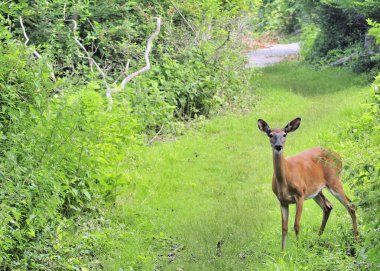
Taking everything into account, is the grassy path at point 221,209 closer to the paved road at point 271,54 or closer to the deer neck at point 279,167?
the deer neck at point 279,167

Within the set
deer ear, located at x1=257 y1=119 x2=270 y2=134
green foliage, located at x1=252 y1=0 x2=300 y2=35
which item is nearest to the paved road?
green foliage, located at x1=252 y1=0 x2=300 y2=35

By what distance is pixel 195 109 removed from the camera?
16.0 meters

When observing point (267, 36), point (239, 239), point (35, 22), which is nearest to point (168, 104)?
point (35, 22)

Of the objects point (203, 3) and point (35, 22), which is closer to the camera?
point (35, 22)

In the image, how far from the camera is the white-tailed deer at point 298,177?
843 centimetres

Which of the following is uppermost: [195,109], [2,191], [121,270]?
[2,191]

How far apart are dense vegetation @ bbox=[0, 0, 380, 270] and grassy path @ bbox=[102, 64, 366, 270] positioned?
4 cm

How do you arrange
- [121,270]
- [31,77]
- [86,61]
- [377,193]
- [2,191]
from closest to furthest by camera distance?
[377,193]
[2,191]
[121,270]
[31,77]
[86,61]

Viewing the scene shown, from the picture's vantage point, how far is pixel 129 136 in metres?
10.1

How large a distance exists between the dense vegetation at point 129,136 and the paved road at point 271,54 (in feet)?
25.3

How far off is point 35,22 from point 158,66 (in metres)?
2.95

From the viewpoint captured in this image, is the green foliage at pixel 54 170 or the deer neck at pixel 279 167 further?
the deer neck at pixel 279 167

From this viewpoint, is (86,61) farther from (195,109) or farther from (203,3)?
(203,3)

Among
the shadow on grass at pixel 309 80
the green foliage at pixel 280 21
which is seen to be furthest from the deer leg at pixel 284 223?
the green foliage at pixel 280 21
